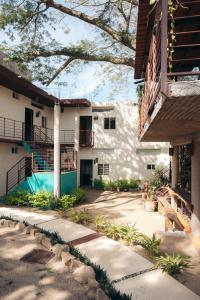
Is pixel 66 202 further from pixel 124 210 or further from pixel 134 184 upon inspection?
pixel 134 184

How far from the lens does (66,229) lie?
10922mm

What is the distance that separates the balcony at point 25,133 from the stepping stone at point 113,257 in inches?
393

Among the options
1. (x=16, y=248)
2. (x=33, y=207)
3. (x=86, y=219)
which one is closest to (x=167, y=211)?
(x=86, y=219)

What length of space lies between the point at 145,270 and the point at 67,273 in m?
1.94

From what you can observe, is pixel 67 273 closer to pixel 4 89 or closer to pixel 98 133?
pixel 4 89

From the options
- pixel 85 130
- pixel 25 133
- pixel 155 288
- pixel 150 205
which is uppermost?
pixel 85 130

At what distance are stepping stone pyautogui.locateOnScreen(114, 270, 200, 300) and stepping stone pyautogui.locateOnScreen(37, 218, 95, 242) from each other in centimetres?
346

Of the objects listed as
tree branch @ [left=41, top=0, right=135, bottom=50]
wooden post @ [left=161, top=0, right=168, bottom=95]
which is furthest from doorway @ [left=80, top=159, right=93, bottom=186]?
wooden post @ [left=161, top=0, right=168, bottom=95]

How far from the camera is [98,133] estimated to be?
25.1 m

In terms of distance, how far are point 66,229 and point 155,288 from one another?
529 cm

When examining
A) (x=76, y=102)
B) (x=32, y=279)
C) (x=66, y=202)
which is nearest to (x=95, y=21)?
(x=76, y=102)

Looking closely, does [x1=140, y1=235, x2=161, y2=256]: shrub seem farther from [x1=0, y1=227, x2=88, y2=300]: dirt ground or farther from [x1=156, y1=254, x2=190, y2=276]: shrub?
[x1=0, y1=227, x2=88, y2=300]: dirt ground

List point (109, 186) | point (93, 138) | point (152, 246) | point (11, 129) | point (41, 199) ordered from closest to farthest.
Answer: point (152, 246)
point (41, 199)
point (11, 129)
point (109, 186)
point (93, 138)

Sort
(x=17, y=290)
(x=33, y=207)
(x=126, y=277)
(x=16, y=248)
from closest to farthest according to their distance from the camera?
(x=17, y=290), (x=126, y=277), (x=16, y=248), (x=33, y=207)
